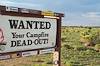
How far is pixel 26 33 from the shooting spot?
8164mm

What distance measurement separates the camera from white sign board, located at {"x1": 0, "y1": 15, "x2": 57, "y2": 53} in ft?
24.7

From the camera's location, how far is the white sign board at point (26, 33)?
7.52 meters

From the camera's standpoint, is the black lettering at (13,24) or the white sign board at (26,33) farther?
the black lettering at (13,24)

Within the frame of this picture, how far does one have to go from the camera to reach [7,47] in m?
7.64

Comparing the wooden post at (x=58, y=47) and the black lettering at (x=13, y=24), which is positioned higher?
the black lettering at (x=13, y=24)

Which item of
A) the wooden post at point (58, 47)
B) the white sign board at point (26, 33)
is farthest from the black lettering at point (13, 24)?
the wooden post at point (58, 47)

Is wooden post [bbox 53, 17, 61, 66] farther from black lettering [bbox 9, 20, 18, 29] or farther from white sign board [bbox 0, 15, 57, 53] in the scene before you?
black lettering [bbox 9, 20, 18, 29]

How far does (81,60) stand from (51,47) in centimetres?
901

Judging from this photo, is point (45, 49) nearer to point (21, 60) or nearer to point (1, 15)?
point (1, 15)

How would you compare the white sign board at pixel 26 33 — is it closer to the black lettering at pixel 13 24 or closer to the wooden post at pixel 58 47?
the black lettering at pixel 13 24

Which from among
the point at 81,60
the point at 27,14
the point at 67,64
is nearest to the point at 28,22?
the point at 27,14

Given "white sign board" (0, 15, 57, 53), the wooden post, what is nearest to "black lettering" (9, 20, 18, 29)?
"white sign board" (0, 15, 57, 53)

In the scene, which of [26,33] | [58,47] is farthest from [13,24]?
[58,47]

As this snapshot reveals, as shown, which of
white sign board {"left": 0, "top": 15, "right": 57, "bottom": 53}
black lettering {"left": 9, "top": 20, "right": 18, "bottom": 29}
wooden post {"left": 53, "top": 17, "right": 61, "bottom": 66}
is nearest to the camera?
white sign board {"left": 0, "top": 15, "right": 57, "bottom": 53}
